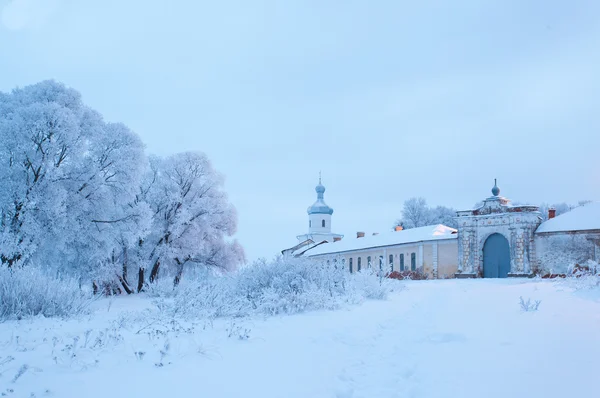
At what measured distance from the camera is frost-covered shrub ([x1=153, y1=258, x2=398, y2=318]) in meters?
9.20

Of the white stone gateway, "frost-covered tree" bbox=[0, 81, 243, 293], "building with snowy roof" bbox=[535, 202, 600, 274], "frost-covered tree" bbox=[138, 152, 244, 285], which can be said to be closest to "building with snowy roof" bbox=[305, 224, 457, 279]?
the white stone gateway

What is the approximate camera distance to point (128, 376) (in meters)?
4.55

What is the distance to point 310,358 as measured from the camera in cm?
579

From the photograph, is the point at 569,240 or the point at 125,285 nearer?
the point at 125,285

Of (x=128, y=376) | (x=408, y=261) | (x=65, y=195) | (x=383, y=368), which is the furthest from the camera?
(x=408, y=261)

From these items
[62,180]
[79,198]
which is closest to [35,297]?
[62,180]

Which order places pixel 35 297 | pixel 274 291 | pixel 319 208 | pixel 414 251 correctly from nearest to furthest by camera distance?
pixel 35 297 < pixel 274 291 < pixel 414 251 < pixel 319 208

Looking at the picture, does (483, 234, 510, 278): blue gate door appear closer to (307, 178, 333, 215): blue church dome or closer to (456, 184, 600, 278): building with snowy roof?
(456, 184, 600, 278): building with snowy roof

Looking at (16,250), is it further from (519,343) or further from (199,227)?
(519,343)

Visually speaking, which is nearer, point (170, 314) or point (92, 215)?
A: point (170, 314)

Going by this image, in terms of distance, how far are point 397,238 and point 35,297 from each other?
32640 mm

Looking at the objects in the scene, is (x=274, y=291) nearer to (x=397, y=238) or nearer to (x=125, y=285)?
(x=125, y=285)

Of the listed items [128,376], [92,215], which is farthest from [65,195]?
[128,376]

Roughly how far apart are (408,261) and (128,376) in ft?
111
